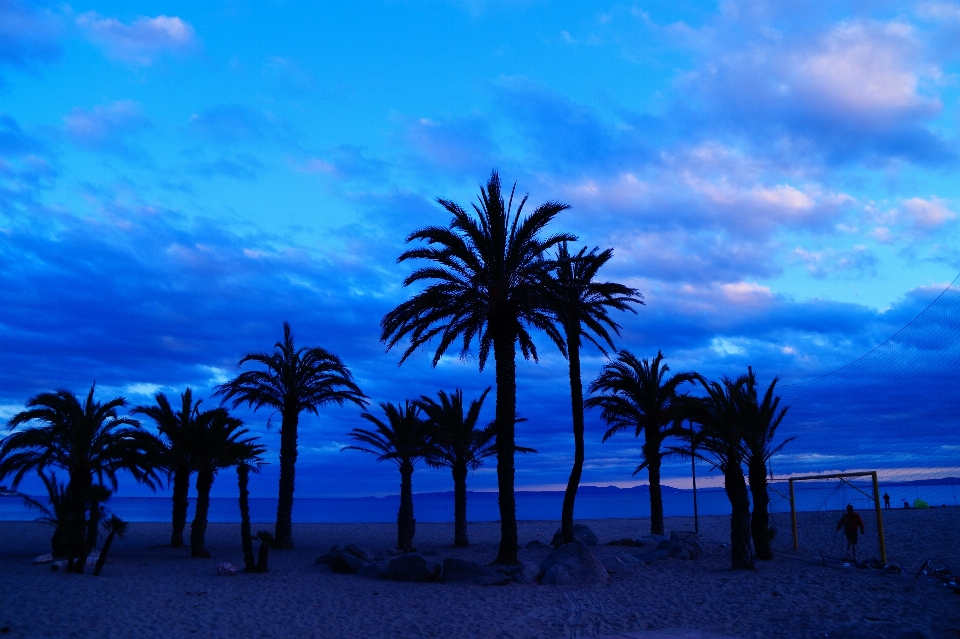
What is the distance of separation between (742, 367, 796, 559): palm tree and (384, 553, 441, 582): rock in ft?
30.2

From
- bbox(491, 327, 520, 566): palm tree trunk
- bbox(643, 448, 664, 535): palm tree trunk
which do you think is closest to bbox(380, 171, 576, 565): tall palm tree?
bbox(491, 327, 520, 566): palm tree trunk

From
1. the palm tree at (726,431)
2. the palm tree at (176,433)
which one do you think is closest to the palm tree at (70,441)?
the palm tree at (176,433)

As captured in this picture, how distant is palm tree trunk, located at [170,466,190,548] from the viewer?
85.7 feet

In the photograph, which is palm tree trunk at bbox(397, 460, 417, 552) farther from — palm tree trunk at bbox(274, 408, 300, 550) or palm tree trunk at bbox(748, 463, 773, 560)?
palm tree trunk at bbox(748, 463, 773, 560)

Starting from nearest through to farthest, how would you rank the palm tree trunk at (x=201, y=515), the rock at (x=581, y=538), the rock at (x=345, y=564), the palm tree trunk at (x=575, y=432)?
the rock at (x=345, y=564) < the palm tree trunk at (x=575, y=432) < the palm tree trunk at (x=201, y=515) < the rock at (x=581, y=538)

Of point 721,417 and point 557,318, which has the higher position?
point 557,318

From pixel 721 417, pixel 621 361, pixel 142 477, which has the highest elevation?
pixel 621 361

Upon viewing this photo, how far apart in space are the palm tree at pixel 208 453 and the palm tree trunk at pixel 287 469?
1.98 meters

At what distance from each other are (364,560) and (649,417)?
12749 mm

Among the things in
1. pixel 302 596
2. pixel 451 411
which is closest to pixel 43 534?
pixel 451 411

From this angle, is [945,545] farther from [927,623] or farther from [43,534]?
[43,534]

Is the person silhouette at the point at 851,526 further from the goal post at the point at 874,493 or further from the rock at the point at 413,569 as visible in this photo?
the rock at the point at 413,569

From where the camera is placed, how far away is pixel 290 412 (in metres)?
26.8

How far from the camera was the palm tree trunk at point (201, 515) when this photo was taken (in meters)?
23.8
